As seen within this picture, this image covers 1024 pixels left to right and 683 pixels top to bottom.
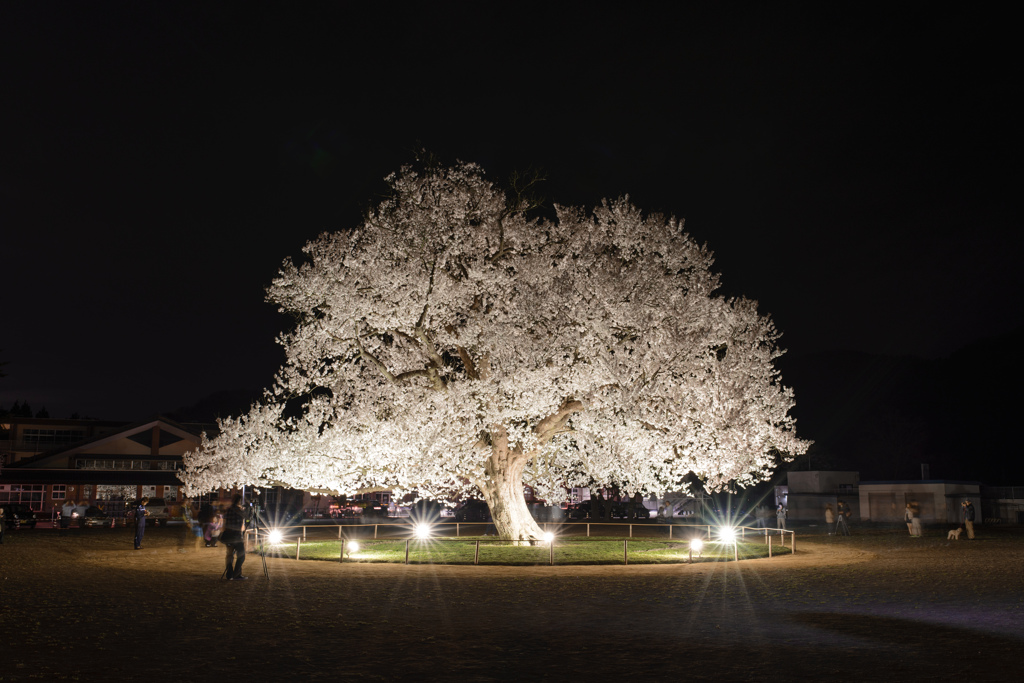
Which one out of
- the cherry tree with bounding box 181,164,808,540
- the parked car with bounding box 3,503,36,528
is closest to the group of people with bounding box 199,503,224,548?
the cherry tree with bounding box 181,164,808,540

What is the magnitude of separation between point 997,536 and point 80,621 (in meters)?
32.2


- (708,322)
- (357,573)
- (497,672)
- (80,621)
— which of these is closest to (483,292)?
(708,322)

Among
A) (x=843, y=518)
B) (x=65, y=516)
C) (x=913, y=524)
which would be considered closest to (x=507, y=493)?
(x=843, y=518)

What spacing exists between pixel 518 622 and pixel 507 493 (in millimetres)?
13835

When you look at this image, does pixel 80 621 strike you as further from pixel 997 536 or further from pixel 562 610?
pixel 997 536

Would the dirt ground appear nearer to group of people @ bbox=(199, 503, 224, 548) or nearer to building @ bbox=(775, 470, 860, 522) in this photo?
group of people @ bbox=(199, 503, 224, 548)

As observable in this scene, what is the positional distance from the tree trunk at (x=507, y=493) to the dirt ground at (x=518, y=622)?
5.29m

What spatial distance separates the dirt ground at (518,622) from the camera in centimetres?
852

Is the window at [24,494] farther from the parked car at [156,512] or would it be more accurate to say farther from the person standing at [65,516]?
the person standing at [65,516]

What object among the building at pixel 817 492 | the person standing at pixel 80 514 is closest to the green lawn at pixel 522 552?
the person standing at pixel 80 514

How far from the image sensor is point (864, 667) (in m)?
8.53

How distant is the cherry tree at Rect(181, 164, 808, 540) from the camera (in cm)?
2255

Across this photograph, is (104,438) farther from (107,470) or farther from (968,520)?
(968,520)

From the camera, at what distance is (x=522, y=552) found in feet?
75.5
